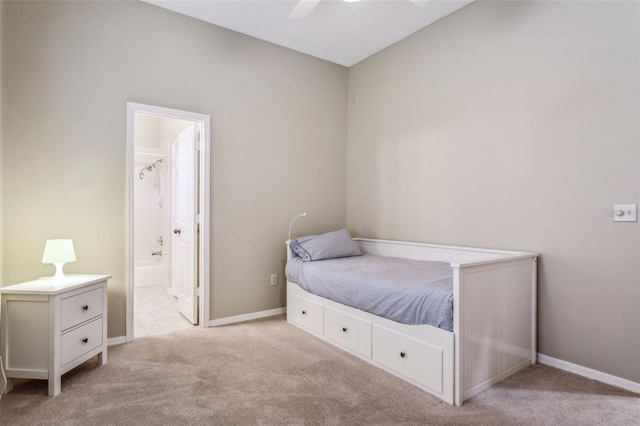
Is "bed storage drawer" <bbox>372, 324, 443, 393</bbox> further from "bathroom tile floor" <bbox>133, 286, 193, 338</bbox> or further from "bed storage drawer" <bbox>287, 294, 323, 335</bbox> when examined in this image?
"bathroom tile floor" <bbox>133, 286, 193, 338</bbox>

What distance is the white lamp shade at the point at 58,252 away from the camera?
2326 mm

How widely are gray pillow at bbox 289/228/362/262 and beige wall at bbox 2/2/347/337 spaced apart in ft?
1.37

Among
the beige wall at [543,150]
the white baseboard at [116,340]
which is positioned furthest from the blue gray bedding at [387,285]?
the white baseboard at [116,340]

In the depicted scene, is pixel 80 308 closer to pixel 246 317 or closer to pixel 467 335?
pixel 246 317

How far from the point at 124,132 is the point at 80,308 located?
4.67 feet

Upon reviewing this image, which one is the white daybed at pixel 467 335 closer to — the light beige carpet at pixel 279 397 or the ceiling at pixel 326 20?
the light beige carpet at pixel 279 397

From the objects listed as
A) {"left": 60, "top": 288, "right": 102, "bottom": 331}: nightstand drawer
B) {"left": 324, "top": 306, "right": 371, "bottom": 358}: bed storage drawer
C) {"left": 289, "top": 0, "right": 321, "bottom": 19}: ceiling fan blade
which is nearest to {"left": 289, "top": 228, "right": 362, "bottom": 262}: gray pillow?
{"left": 324, "top": 306, "right": 371, "bottom": 358}: bed storage drawer

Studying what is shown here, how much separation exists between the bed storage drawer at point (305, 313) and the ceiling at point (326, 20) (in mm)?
2577

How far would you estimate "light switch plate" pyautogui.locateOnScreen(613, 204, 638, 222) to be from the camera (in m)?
2.12

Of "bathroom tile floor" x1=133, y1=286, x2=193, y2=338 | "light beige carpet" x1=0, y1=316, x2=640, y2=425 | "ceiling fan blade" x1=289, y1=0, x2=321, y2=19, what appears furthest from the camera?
"bathroom tile floor" x1=133, y1=286, x2=193, y2=338

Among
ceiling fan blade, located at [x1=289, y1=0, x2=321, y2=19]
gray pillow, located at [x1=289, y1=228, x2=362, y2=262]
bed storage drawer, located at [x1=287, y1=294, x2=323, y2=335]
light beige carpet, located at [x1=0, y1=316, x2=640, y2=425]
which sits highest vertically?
ceiling fan blade, located at [x1=289, y1=0, x2=321, y2=19]

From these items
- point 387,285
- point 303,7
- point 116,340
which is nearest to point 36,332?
point 116,340

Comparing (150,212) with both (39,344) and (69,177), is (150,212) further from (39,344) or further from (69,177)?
(39,344)

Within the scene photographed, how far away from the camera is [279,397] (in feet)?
6.72
